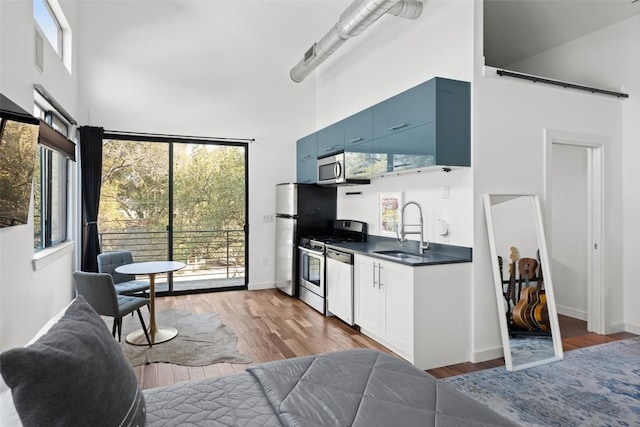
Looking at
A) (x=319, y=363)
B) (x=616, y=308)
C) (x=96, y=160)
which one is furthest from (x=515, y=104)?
(x=96, y=160)

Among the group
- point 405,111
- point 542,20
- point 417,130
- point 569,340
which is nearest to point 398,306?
point 417,130

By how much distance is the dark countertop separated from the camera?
3.19 metres

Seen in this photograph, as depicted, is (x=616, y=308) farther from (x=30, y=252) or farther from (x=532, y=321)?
(x=30, y=252)

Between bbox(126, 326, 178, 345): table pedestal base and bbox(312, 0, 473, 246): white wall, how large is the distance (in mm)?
2577

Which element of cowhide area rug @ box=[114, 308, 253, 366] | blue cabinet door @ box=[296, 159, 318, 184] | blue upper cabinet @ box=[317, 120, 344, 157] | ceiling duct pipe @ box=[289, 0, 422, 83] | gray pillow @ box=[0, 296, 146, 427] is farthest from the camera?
blue cabinet door @ box=[296, 159, 318, 184]

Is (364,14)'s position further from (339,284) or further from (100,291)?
(100,291)

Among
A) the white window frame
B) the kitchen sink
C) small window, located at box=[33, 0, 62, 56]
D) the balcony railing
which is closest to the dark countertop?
the kitchen sink

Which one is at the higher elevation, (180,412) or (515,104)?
(515,104)

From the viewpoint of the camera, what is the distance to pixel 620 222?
4012 millimetres

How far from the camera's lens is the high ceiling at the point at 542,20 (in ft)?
12.2

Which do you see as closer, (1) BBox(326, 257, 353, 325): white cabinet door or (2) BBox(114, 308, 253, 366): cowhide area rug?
(2) BBox(114, 308, 253, 366): cowhide area rug

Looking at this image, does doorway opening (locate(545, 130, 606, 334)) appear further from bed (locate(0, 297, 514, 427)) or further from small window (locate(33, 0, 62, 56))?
small window (locate(33, 0, 62, 56))

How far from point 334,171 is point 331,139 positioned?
519 millimetres

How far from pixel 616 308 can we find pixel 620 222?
0.90 meters
